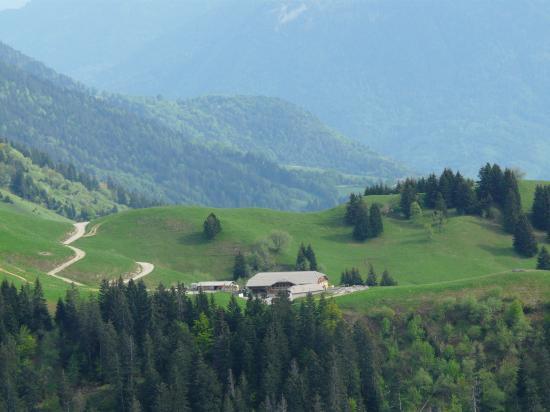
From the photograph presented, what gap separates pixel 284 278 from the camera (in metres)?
170

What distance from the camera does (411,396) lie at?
12694 centimetres

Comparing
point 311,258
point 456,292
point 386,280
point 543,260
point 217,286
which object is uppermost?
point 311,258

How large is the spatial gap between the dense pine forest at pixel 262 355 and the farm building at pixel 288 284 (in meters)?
26.1

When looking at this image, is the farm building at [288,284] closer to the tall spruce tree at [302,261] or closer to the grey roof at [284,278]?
the grey roof at [284,278]

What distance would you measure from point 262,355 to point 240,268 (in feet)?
199

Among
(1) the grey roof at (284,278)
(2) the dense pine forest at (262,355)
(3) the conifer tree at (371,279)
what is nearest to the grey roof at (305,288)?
(1) the grey roof at (284,278)

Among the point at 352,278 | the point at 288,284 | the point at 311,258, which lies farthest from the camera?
the point at 311,258

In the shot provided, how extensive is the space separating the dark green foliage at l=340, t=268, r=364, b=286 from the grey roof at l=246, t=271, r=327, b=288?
24.9ft

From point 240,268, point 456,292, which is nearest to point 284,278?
point 240,268

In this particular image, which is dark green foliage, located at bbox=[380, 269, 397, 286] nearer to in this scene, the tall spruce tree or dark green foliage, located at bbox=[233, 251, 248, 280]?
the tall spruce tree

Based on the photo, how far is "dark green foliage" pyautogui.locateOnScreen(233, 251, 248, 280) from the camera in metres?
187

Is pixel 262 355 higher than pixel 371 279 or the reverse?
the reverse

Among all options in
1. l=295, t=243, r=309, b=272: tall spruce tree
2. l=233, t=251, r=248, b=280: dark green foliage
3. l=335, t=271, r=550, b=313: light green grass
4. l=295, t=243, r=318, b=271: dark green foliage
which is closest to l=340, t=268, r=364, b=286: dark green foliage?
l=295, t=243, r=318, b=271: dark green foliage

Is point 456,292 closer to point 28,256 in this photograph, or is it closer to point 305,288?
point 305,288
